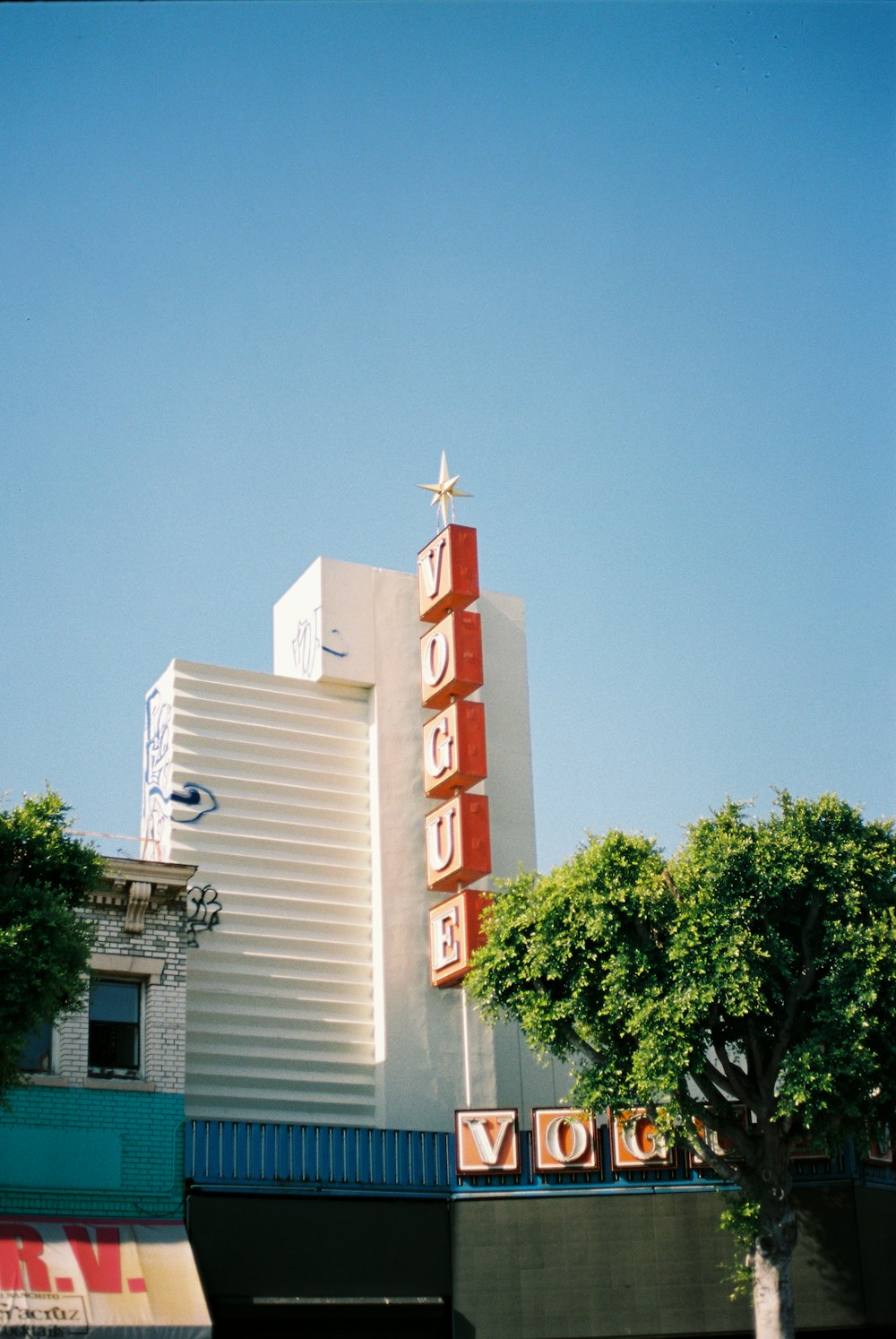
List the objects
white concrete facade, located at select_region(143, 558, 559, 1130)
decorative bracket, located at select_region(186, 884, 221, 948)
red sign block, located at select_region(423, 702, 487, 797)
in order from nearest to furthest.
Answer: decorative bracket, located at select_region(186, 884, 221, 948) → white concrete facade, located at select_region(143, 558, 559, 1130) → red sign block, located at select_region(423, 702, 487, 797)

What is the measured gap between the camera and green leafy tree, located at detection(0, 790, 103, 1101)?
69.9 ft

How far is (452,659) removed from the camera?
109 ft

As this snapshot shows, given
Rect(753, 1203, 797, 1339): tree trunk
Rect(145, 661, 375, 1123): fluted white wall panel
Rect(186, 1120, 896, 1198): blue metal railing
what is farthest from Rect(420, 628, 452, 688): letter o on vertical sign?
Rect(753, 1203, 797, 1339): tree trunk

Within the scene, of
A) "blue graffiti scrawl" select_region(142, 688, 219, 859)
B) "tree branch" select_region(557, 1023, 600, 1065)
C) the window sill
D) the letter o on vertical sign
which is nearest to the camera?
the window sill

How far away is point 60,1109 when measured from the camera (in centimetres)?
2503

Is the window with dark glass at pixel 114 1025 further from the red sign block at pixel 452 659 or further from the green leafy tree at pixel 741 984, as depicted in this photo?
the red sign block at pixel 452 659

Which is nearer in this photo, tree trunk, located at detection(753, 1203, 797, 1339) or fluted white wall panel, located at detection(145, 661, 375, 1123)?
tree trunk, located at detection(753, 1203, 797, 1339)

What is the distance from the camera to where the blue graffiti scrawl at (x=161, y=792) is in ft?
103

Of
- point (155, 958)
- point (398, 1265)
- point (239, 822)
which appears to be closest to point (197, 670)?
point (239, 822)

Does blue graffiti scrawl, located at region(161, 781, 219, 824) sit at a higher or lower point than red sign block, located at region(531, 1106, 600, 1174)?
higher

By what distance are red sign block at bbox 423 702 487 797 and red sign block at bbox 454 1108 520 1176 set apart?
7387 mm

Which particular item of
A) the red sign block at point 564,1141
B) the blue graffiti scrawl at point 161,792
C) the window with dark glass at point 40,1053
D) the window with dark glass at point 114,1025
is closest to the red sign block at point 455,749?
the blue graffiti scrawl at point 161,792

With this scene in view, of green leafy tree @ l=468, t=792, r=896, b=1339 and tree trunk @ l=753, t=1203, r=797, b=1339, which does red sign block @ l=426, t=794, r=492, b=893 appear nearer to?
green leafy tree @ l=468, t=792, r=896, b=1339

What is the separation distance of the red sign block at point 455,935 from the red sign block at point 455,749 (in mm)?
2381
